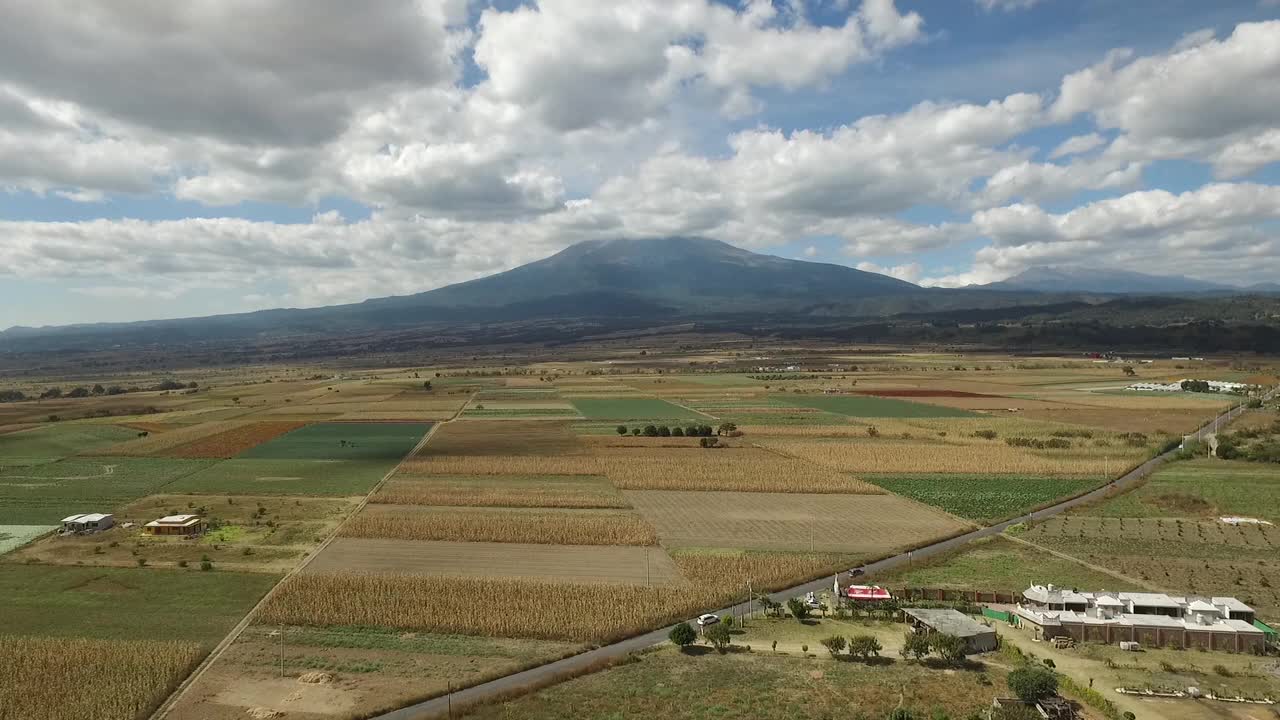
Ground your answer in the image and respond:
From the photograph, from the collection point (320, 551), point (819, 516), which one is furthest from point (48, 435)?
point (819, 516)

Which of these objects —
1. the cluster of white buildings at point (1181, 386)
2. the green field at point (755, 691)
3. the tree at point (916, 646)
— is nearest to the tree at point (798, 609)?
the green field at point (755, 691)

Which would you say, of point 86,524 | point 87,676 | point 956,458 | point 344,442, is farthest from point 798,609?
point 344,442

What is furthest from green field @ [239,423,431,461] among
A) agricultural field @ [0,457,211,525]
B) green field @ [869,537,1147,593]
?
green field @ [869,537,1147,593]

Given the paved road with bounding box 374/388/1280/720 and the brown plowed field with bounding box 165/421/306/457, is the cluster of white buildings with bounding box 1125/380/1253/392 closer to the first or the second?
the paved road with bounding box 374/388/1280/720

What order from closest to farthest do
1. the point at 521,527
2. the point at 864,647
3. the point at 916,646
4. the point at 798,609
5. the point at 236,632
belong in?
the point at 916,646, the point at 864,647, the point at 236,632, the point at 798,609, the point at 521,527

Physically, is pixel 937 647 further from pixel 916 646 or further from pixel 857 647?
pixel 857 647

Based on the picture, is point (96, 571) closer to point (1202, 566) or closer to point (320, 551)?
point (320, 551)
